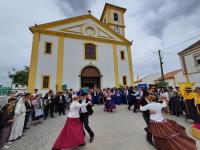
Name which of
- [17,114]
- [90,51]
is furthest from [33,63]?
[17,114]

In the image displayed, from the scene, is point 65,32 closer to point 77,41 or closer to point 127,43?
point 77,41

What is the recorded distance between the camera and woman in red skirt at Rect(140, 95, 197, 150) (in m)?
2.89

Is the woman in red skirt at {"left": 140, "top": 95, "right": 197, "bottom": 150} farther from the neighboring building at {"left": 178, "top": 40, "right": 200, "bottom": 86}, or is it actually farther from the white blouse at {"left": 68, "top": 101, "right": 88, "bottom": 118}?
the neighboring building at {"left": 178, "top": 40, "right": 200, "bottom": 86}

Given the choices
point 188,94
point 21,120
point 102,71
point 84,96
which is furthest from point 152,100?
point 102,71

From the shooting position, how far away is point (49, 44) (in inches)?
559

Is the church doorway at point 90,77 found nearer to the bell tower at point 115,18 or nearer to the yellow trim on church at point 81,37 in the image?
the yellow trim on church at point 81,37

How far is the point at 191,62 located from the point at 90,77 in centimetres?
1566

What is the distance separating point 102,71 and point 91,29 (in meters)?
6.33

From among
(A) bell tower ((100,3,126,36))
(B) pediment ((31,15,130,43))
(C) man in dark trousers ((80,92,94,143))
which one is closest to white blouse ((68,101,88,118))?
(C) man in dark trousers ((80,92,94,143))

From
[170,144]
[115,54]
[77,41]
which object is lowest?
[170,144]

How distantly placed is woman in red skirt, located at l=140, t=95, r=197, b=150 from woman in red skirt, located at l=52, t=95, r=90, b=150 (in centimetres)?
209

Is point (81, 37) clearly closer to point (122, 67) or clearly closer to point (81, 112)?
point (122, 67)

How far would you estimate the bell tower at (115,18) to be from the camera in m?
22.0

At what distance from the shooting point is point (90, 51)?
1602 cm
